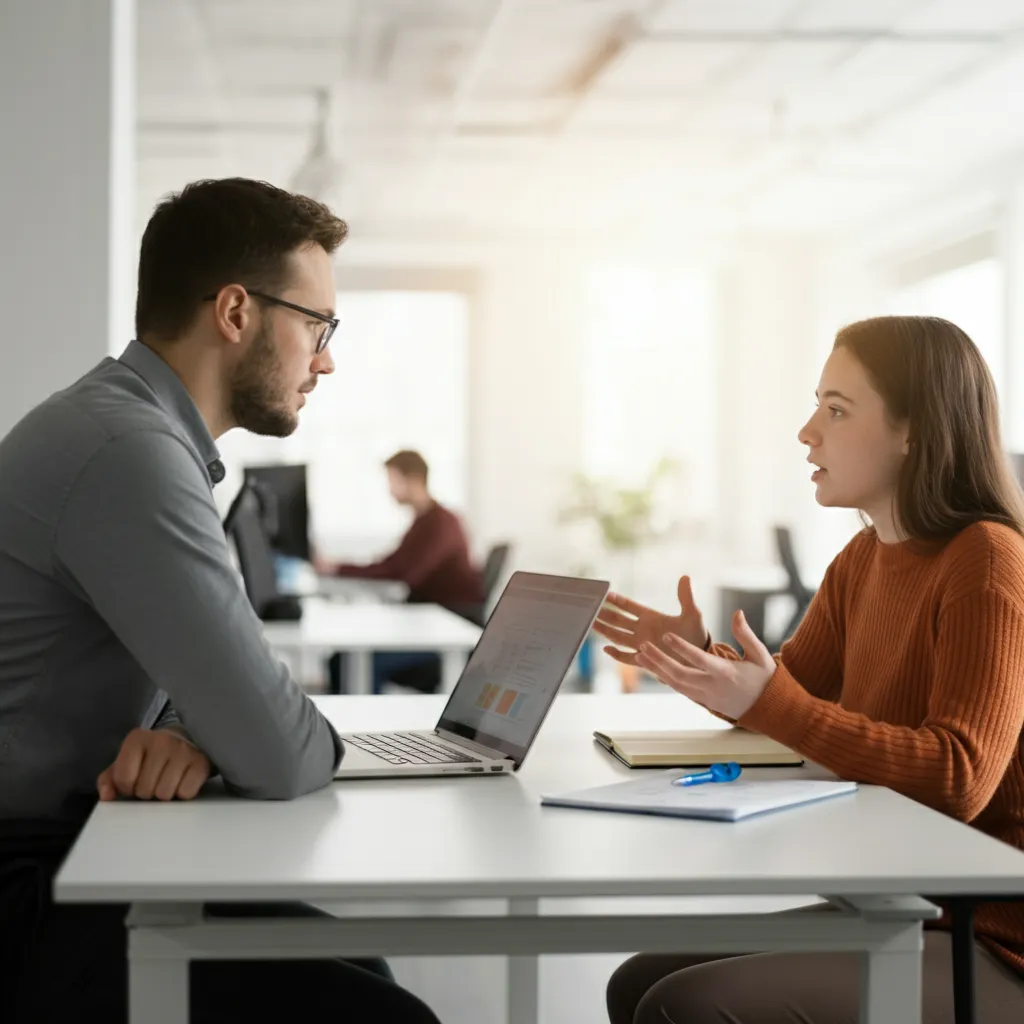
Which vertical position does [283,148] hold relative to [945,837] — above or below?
above

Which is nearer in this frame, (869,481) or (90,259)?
(869,481)

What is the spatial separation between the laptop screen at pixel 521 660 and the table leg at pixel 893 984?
48 centimetres

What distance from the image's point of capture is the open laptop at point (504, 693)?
1538 millimetres

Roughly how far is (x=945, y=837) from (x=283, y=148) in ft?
21.1

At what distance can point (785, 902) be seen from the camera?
3309 mm

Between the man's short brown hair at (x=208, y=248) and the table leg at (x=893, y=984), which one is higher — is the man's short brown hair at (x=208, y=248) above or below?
above

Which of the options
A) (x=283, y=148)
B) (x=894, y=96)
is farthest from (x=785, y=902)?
(x=283, y=148)

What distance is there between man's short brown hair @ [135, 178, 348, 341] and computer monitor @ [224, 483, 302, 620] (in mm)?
1956

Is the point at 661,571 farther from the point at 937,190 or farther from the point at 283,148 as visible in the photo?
the point at 283,148

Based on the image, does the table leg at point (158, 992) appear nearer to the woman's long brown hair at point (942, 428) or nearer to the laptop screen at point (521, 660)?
the laptop screen at point (521, 660)

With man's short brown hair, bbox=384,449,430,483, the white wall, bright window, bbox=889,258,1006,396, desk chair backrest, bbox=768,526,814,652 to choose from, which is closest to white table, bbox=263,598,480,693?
the white wall

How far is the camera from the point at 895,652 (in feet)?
5.62

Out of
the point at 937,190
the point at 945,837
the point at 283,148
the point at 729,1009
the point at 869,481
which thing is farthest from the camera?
the point at 937,190

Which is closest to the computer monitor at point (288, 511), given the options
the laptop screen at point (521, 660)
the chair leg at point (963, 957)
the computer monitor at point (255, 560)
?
the computer monitor at point (255, 560)
